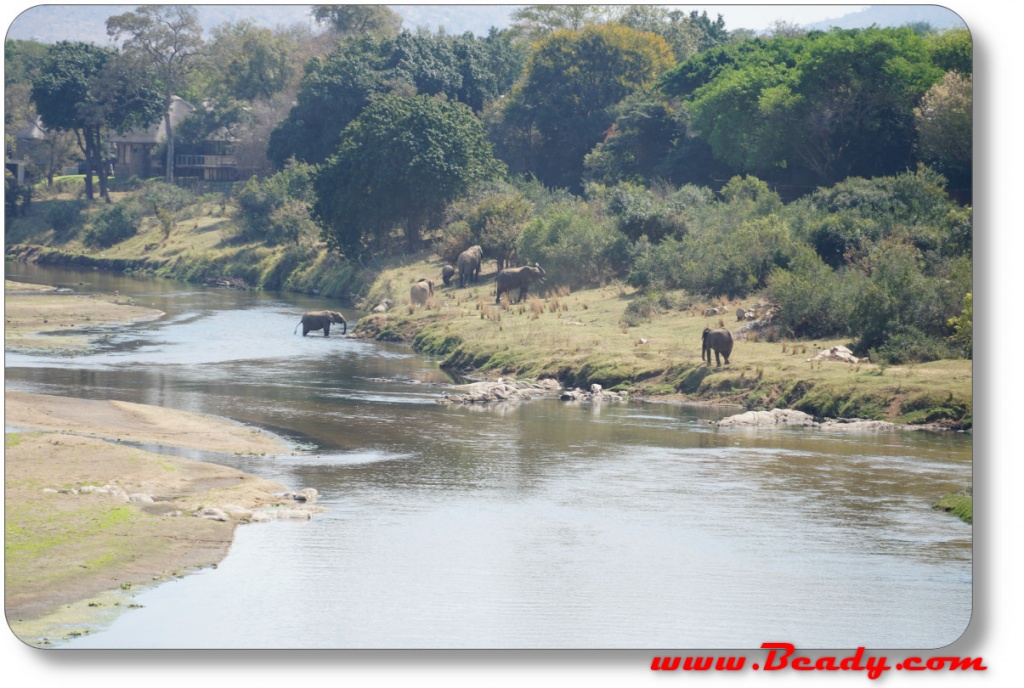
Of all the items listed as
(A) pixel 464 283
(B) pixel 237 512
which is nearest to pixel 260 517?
(B) pixel 237 512

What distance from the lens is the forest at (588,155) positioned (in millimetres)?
47406

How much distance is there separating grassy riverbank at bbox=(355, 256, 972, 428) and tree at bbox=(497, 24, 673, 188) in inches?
1167

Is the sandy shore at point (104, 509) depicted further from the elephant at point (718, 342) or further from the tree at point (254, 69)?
the tree at point (254, 69)

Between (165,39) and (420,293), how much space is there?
4192cm

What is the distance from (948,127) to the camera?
4856 centimetres

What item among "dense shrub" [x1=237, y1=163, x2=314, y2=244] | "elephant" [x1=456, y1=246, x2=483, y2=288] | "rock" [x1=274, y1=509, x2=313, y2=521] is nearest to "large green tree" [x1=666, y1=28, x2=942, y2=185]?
"elephant" [x1=456, y1=246, x2=483, y2=288]

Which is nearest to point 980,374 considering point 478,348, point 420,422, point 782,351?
point 420,422

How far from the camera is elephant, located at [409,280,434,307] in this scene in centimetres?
5853

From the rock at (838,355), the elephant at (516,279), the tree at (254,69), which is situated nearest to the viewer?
the rock at (838,355)

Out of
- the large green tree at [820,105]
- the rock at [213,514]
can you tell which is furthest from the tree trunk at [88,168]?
the rock at [213,514]

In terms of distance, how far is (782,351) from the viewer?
40.7 meters

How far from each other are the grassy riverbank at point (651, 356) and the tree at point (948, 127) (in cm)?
930

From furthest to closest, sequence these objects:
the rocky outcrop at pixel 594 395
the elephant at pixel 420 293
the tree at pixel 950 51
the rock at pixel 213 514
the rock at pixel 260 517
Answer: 1. the elephant at pixel 420 293
2. the tree at pixel 950 51
3. the rocky outcrop at pixel 594 395
4. the rock at pixel 260 517
5. the rock at pixel 213 514

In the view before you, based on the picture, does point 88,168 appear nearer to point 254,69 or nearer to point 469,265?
point 254,69
